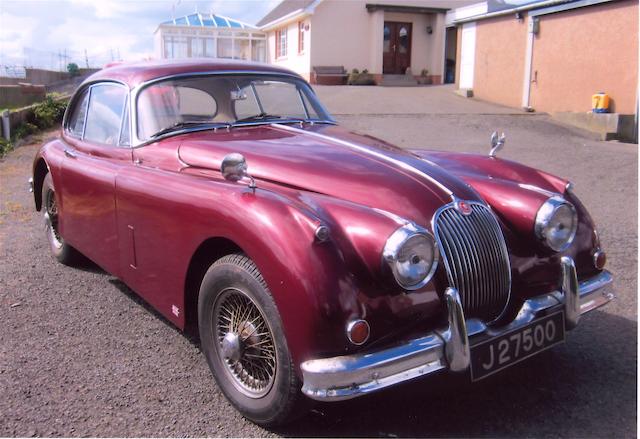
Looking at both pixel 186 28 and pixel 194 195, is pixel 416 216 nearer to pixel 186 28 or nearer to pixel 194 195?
pixel 194 195

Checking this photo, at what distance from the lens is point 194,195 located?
280cm

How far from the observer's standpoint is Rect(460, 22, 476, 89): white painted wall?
18627mm

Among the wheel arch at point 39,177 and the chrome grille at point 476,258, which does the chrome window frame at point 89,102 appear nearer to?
the wheel arch at point 39,177

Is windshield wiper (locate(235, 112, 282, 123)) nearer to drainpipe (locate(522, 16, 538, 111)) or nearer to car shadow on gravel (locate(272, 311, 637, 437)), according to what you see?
car shadow on gravel (locate(272, 311, 637, 437))

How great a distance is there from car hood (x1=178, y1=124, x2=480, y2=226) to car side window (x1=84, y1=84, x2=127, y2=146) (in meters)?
0.73

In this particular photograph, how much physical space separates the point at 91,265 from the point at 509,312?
140 inches

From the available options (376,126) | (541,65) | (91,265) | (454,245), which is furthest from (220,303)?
(541,65)

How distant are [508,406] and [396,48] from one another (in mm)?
22825

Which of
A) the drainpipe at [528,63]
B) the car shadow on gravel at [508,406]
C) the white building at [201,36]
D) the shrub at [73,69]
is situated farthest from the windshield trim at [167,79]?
the shrub at [73,69]

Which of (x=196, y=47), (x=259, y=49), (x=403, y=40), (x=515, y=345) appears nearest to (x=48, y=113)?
(x=515, y=345)

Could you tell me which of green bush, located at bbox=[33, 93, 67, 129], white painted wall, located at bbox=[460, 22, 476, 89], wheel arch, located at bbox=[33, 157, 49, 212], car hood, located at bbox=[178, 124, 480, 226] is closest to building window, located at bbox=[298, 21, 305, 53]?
white painted wall, located at bbox=[460, 22, 476, 89]

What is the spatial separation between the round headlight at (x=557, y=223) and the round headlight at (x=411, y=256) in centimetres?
79

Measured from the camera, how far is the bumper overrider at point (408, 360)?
6.99 feet

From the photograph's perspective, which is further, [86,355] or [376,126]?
[376,126]
